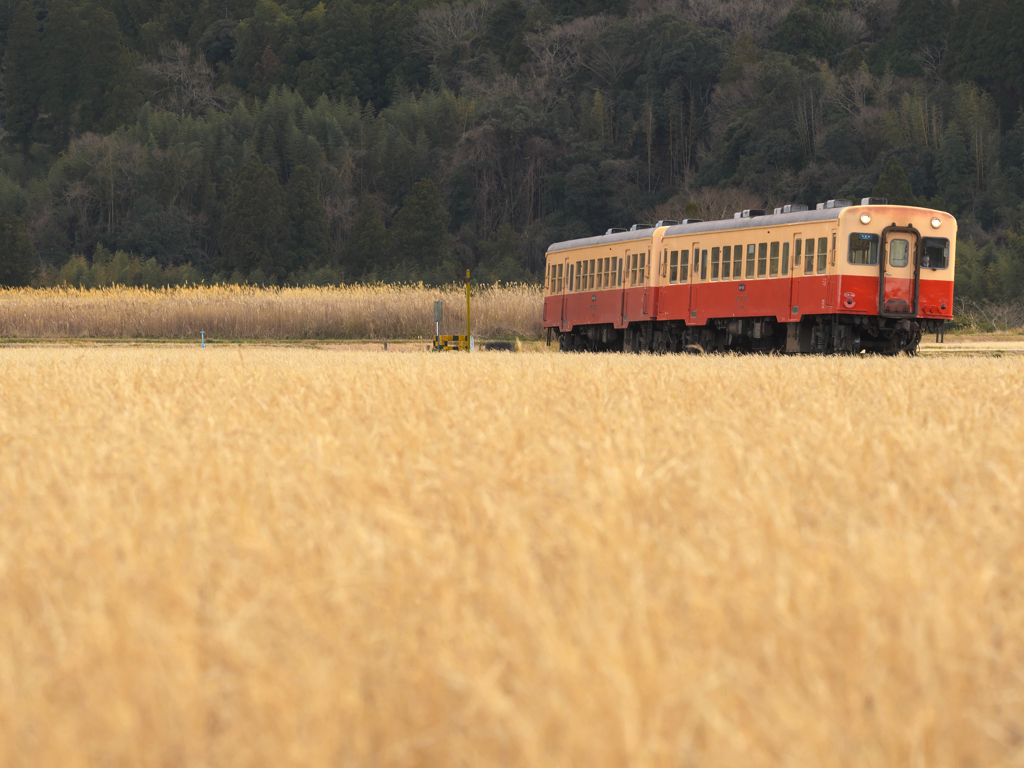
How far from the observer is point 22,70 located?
86.2m

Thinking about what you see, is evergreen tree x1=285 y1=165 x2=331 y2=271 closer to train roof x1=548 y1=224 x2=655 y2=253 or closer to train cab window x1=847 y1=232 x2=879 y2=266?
train roof x1=548 y1=224 x2=655 y2=253

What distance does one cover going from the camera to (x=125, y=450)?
5.46m

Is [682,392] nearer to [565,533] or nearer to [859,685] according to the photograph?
[565,533]

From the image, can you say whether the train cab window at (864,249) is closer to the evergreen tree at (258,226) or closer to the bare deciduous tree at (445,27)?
the evergreen tree at (258,226)

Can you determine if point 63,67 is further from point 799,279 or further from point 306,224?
point 799,279

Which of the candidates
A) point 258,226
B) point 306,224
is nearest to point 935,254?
point 306,224

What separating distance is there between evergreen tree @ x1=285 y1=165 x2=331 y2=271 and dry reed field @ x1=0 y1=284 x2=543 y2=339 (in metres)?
21.4

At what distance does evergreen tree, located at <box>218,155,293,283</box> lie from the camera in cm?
6222

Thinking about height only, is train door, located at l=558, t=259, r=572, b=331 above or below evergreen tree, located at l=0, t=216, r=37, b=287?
below

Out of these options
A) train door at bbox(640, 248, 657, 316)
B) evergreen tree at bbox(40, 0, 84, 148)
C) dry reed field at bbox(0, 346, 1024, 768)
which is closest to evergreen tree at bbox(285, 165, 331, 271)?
evergreen tree at bbox(40, 0, 84, 148)

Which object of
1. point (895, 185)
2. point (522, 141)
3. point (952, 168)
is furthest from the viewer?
point (522, 141)

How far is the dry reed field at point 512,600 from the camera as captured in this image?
227 cm

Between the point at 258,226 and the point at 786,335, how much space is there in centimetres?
4133

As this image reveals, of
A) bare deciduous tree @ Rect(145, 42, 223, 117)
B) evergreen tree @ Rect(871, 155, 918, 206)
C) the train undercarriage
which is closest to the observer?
the train undercarriage
